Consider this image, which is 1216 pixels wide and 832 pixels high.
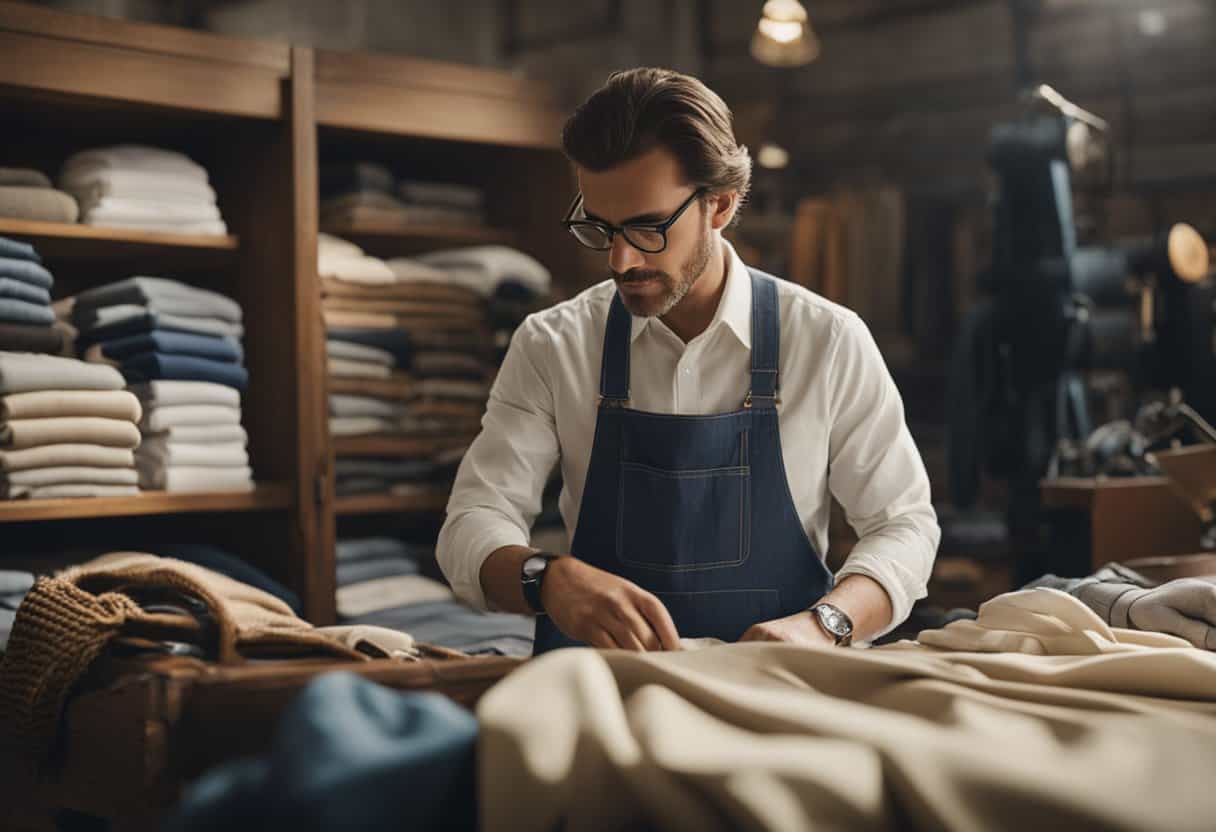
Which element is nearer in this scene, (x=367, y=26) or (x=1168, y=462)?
(x=1168, y=462)

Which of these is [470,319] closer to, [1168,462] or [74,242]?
[74,242]

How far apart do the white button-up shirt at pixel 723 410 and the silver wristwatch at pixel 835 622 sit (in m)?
0.22

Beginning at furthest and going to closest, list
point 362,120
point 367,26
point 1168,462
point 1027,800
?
point 367,26, point 362,120, point 1168,462, point 1027,800

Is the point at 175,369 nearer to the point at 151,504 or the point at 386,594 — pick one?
the point at 151,504

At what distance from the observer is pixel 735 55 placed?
7.50m

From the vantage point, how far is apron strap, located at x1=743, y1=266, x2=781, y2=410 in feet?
8.05

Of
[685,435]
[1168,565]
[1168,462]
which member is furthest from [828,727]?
[1168,462]

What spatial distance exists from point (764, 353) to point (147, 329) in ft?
6.04

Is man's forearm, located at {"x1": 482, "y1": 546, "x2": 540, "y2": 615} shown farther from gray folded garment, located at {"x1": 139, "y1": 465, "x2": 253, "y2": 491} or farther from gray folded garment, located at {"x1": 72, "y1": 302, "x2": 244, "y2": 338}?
gray folded garment, located at {"x1": 72, "y1": 302, "x2": 244, "y2": 338}

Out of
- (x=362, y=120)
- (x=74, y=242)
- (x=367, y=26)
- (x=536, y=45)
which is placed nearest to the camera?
(x=74, y=242)

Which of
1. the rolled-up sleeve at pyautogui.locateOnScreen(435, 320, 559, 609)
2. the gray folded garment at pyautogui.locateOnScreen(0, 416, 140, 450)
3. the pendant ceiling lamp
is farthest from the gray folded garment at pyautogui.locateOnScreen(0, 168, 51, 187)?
the pendant ceiling lamp

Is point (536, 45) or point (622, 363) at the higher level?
point (536, 45)

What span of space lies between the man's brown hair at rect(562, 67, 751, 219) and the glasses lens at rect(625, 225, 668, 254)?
118 mm

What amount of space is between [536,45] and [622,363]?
5718 millimetres
